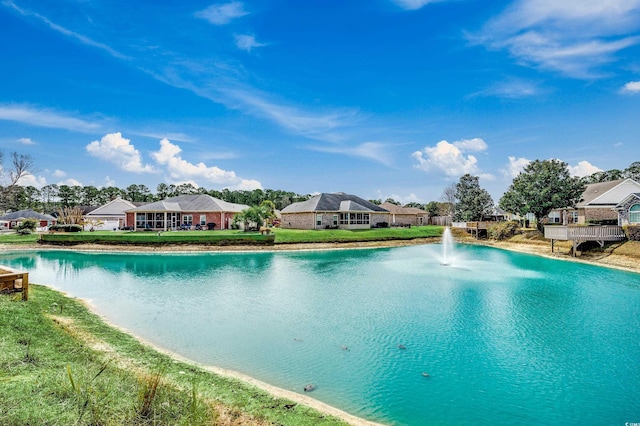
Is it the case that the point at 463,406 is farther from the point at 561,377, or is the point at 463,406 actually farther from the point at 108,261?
the point at 108,261

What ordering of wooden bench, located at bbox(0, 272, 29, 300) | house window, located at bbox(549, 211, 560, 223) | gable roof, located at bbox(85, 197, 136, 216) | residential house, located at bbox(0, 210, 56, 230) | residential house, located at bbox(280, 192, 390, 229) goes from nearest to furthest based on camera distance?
wooden bench, located at bbox(0, 272, 29, 300) → house window, located at bbox(549, 211, 560, 223) → residential house, located at bbox(280, 192, 390, 229) → gable roof, located at bbox(85, 197, 136, 216) → residential house, located at bbox(0, 210, 56, 230)

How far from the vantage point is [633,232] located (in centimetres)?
2588

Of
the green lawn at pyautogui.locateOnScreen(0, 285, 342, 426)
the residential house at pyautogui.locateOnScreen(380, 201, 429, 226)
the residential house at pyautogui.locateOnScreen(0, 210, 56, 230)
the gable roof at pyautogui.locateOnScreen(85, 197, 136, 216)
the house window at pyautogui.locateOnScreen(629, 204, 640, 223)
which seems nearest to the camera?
the green lawn at pyautogui.locateOnScreen(0, 285, 342, 426)

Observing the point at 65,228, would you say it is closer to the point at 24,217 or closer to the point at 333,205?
the point at 24,217

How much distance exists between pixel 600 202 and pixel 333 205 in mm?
29725

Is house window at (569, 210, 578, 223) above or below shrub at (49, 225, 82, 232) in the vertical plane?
above

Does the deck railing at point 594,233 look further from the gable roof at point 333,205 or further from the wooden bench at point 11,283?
the wooden bench at point 11,283

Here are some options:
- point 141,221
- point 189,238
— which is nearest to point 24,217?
point 141,221

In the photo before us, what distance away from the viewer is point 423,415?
6.48 meters

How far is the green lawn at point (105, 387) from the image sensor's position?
14.8ft

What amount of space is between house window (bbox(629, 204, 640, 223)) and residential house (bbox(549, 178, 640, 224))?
269cm

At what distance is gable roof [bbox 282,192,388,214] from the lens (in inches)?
1825

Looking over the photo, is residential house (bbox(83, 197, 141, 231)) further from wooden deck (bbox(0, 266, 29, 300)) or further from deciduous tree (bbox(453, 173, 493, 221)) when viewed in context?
deciduous tree (bbox(453, 173, 493, 221))

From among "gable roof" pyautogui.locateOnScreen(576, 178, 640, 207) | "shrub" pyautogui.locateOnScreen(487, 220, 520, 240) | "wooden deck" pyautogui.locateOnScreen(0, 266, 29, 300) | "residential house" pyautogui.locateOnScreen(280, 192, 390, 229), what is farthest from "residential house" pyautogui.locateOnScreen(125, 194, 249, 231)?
"gable roof" pyautogui.locateOnScreen(576, 178, 640, 207)
